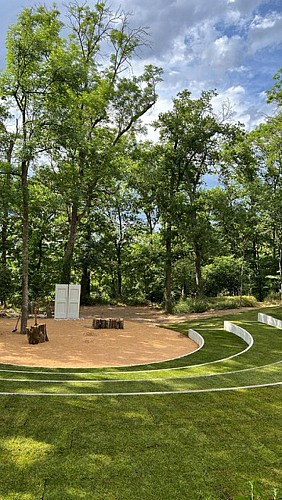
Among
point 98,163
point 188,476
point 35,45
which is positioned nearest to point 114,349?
point 188,476

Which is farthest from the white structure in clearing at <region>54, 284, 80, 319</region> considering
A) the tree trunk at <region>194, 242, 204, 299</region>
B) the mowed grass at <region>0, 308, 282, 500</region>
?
the mowed grass at <region>0, 308, 282, 500</region>

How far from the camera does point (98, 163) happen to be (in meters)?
22.1

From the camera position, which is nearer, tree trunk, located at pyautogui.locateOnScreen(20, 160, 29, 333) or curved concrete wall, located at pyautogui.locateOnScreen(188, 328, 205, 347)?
curved concrete wall, located at pyautogui.locateOnScreen(188, 328, 205, 347)

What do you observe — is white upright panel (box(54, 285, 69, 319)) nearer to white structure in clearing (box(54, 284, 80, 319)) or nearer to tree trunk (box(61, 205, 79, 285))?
white structure in clearing (box(54, 284, 80, 319))

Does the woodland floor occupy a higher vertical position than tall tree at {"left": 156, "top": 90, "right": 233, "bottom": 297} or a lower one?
lower

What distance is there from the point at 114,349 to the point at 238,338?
15.6 feet

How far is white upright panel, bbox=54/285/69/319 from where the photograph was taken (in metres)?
19.2

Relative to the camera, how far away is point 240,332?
46.5 feet

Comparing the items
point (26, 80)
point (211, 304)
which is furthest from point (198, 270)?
point (26, 80)

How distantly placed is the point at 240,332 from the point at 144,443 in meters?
10.1

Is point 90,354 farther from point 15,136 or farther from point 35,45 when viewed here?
point 35,45

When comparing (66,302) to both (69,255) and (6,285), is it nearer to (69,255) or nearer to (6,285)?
(6,285)

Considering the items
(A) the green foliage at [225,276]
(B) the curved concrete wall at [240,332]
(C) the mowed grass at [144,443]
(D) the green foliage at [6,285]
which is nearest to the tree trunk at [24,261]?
(C) the mowed grass at [144,443]

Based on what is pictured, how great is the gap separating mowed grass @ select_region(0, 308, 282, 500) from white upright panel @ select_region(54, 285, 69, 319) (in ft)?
38.6
